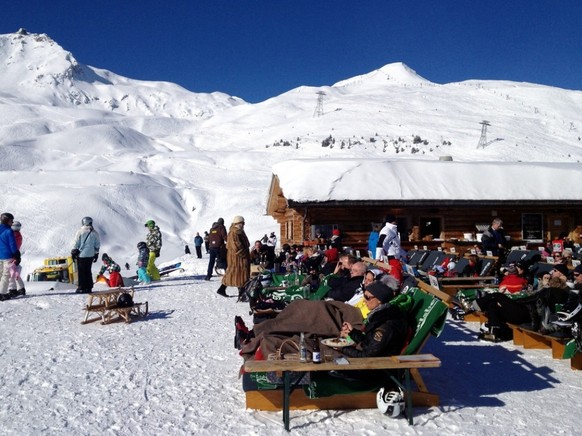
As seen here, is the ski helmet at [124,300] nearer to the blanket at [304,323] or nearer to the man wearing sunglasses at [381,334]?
the blanket at [304,323]

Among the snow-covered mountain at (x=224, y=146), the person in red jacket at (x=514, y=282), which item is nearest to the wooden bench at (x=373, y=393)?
the person in red jacket at (x=514, y=282)

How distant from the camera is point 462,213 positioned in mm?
17344

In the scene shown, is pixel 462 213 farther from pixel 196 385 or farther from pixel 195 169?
pixel 195 169

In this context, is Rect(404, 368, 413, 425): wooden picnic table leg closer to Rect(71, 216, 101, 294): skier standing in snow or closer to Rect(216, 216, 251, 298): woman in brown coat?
Rect(216, 216, 251, 298): woman in brown coat

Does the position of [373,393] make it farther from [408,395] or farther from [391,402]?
[408,395]

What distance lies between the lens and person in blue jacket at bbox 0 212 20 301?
1001cm

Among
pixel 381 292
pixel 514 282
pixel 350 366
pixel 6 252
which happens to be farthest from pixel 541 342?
pixel 6 252

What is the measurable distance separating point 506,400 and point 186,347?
3825mm

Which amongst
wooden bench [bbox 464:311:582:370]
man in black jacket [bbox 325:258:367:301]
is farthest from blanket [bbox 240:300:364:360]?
wooden bench [bbox 464:311:582:370]

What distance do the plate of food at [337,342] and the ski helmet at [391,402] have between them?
0.51 metres

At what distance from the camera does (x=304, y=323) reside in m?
5.00

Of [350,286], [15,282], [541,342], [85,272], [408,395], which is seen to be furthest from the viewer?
[85,272]

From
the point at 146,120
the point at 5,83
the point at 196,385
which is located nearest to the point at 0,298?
the point at 196,385

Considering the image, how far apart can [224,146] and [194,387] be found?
57970 mm
